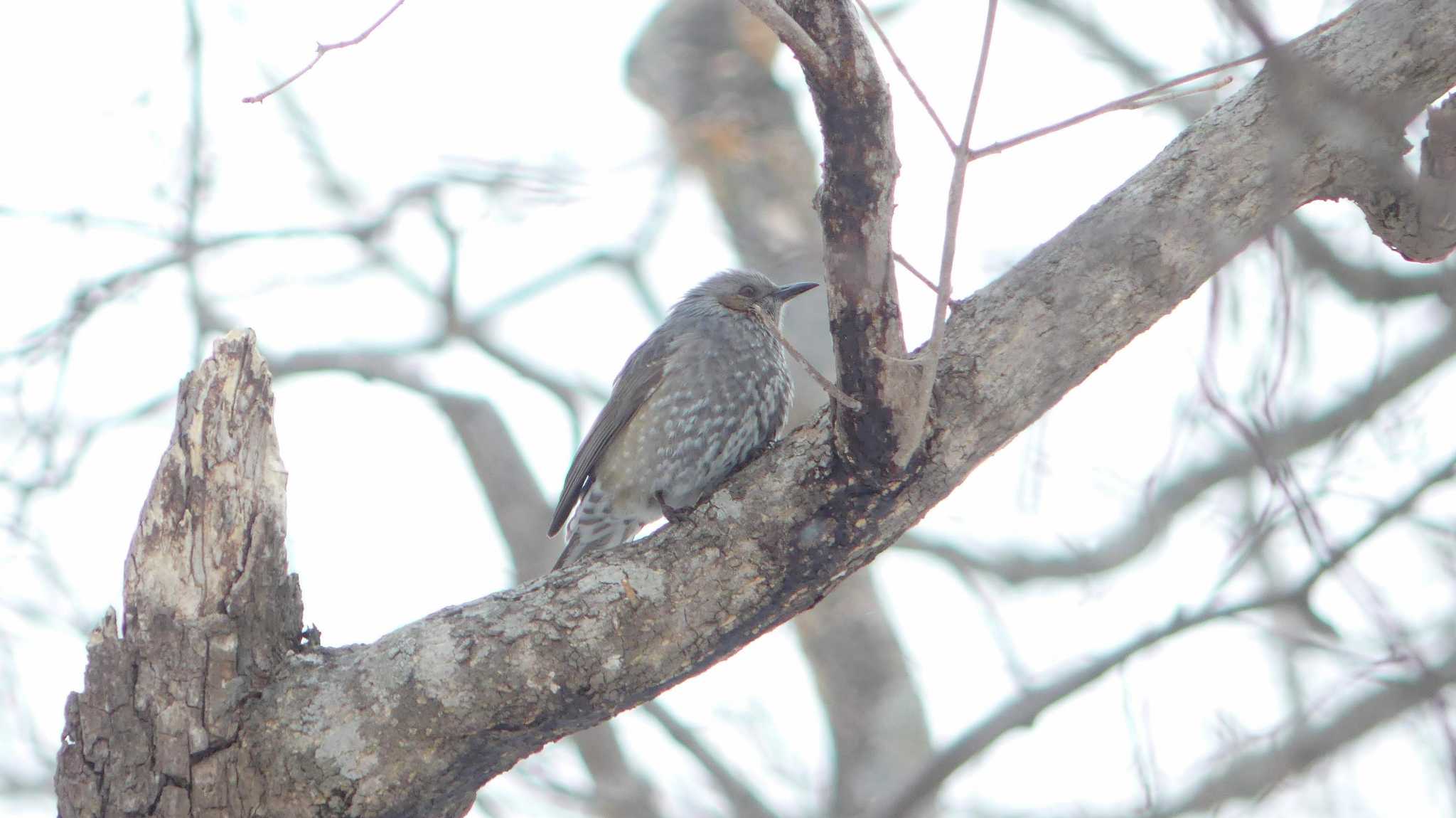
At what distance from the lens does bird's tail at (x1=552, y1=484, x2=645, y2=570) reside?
5000mm

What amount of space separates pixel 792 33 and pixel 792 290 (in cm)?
323

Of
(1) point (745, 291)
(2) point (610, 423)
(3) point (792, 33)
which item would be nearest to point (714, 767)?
(2) point (610, 423)

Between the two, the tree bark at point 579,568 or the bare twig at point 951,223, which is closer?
the bare twig at point 951,223

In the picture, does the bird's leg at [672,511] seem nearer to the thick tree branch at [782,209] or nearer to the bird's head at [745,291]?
the bird's head at [745,291]

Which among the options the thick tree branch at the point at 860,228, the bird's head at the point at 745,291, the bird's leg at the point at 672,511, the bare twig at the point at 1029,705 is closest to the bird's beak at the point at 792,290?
the bird's head at the point at 745,291

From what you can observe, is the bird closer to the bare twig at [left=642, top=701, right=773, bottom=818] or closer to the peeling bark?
the bare twig at [left=642, top=701, right=773, bottom=818]

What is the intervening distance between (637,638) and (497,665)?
34 centimetres

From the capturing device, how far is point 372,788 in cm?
293

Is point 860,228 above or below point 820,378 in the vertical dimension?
above

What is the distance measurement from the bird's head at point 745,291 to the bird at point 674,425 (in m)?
0.24

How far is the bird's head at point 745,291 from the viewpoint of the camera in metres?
5.54

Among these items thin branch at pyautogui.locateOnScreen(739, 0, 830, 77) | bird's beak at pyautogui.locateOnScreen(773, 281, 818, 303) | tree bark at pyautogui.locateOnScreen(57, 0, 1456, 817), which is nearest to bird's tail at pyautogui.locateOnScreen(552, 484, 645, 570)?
bird's beak at pyautogui.locateOnScreen(773, 281, 818, 303)

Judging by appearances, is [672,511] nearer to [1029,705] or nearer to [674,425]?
[674,425]

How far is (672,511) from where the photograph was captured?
12.4 ft
